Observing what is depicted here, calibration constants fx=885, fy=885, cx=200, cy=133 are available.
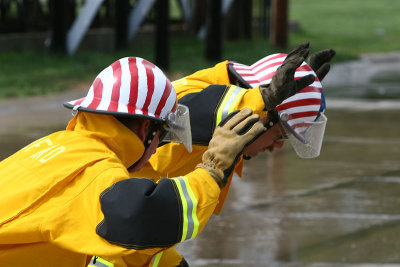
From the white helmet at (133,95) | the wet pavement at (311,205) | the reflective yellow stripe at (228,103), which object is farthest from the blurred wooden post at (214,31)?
the white helmet at (133,95)

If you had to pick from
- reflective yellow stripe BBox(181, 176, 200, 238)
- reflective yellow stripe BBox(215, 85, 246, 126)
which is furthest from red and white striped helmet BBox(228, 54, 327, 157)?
reflective yellow stripe BBox(181, 176, 200, 238)

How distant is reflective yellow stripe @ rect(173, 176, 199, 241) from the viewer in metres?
3.02

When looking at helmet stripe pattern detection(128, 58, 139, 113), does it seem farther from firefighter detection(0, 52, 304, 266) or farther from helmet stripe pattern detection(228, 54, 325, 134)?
helmet stripe pattern detection(228, 54, 325, 134)

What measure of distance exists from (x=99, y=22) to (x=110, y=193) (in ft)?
70.9

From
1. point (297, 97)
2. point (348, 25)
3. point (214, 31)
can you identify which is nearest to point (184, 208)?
point (297, 97)

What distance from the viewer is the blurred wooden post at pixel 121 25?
22031 mm

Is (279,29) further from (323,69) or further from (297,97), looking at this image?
(297,97)

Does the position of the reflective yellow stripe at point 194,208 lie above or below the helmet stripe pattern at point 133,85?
below

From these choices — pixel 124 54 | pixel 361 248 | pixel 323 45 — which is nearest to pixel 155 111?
pixel 361 248

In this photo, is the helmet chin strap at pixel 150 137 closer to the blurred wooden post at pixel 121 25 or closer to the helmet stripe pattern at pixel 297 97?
the helmet stripe pattern at pixel 297 97

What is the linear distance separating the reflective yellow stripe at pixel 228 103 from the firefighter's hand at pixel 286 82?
0.15 meters

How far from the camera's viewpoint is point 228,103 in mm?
4113

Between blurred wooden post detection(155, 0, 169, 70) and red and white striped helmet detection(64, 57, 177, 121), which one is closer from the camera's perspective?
red and white striped helmet detection(64, 57, 177, 121)

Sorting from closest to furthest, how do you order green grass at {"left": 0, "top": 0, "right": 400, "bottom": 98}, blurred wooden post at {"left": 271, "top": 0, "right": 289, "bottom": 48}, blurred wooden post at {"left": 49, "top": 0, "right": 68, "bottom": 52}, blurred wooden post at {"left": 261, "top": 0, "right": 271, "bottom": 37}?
green grass at {"left": 0, "top": 0, "right": 400, "bottom": 98} < blurred wooden post at {"left": 49, "top": 0, "right": 68, "bottom": 52} < blurred wooden post at {"left": 271, "top": 0, "right": 289, "bottom": 48} < blurred wooden post at {"left": 261, "top": 0, "right": 271, "bottom": 37}
